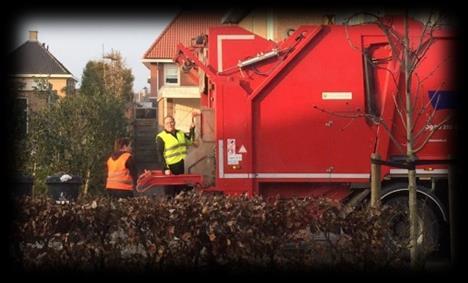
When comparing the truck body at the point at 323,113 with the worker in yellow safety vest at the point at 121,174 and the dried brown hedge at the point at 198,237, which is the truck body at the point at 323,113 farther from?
the dried brown hedge at the point at 198,237

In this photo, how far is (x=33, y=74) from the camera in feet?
47.1

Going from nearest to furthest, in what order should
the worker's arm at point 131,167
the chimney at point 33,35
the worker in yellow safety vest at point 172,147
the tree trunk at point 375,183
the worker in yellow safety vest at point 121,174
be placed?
the tree trunk at point 375,183
the chimney at point 33,35
the worker in yellow safety vest at point 172,147
the worker in yellow safety vest at point 121,174
the worker's arm at point 131,167

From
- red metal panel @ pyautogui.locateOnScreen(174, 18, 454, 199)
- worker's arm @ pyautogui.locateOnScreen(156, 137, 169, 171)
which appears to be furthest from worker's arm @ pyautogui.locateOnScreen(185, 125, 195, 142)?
red metal panel @ pyautogui.locateOnScreen(174, 18, 454, 199)

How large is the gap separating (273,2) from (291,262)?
120 inches

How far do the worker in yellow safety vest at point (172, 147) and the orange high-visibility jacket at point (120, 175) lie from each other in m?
0.55

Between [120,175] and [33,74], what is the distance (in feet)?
20.5

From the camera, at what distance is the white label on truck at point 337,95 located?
24.5 feet

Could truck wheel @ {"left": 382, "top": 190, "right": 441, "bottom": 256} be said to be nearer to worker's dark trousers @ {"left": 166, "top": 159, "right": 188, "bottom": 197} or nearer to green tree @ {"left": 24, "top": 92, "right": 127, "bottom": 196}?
worker's dark trousers @ {"left": 166, "top": 159, "right": 188, "bottom": 197}

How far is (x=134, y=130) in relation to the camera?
20.1 metres

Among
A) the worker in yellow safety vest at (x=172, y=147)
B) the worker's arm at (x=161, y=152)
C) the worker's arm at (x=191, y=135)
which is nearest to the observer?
the worker in yellow safety vest at (x=172, y=147)

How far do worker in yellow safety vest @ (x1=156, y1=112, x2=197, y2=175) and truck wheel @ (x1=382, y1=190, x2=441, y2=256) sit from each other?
2.60 meters

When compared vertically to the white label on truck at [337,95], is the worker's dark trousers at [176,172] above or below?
below

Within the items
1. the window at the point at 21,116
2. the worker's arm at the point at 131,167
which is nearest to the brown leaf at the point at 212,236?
the worker's arm at the point at 131,167

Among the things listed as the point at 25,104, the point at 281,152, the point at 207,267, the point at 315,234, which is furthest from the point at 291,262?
the point at 25,104
